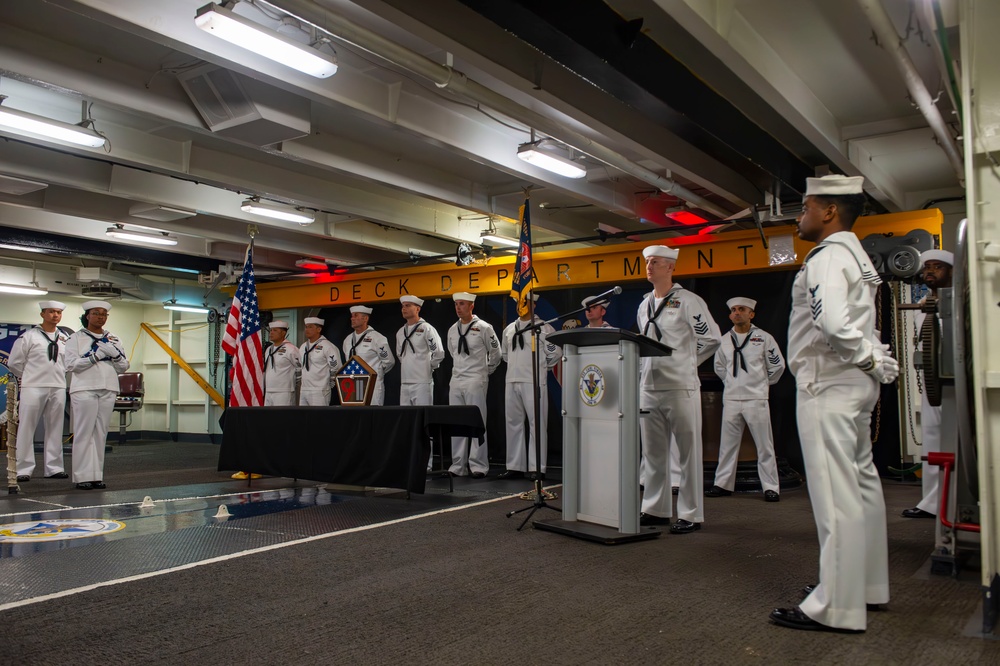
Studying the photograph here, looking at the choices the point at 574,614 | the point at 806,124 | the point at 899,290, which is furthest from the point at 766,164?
the point at 574,614

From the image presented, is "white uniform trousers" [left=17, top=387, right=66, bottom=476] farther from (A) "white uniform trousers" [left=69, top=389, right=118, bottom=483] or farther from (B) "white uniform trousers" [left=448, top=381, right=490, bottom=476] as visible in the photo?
(B) "white uniform trousers" [left=448, top=381, right=490, bottom=476]

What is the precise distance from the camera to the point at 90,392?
7969 millimetres

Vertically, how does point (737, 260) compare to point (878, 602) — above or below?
above

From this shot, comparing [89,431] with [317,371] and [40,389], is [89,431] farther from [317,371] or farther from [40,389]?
[317,371]

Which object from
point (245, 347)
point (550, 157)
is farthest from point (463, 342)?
point (550, 157)

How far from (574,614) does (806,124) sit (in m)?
4.94

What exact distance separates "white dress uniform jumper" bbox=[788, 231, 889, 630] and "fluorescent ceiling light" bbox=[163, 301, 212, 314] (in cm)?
1412

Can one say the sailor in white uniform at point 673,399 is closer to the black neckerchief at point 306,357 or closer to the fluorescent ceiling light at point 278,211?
the fluorescent ceiling light at point 278,211

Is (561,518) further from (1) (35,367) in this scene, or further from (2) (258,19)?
Result: (1) (35,367)

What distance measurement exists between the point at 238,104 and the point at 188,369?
36.1ft

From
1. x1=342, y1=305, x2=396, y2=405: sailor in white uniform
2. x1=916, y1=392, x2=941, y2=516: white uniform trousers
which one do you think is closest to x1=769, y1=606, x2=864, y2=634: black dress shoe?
x1=916, y1=392, x2=941, y2=516: white uniform trousers

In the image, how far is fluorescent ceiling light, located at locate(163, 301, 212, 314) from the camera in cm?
1484

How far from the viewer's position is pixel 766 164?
22.6 feet

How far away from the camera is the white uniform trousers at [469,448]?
9.15 m
